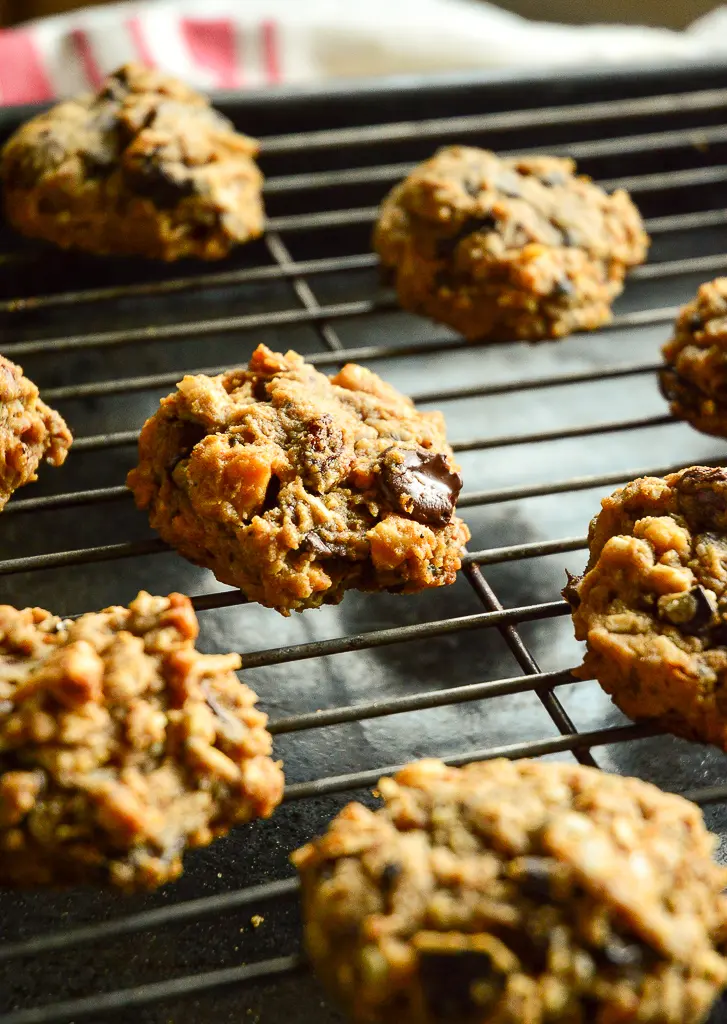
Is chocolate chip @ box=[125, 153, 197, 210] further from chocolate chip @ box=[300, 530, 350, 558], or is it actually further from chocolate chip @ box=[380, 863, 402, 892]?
chocolate chip @ box=[380, 863, 402, 892]

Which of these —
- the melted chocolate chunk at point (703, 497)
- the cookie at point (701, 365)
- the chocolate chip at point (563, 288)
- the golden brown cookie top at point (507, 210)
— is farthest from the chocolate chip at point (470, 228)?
the melted chocolate chunk at point (703, 497)

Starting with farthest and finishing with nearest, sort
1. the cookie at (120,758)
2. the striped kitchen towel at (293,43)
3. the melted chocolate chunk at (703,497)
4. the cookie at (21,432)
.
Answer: the striped kitchen towel at (293,43)
the cookie at (21,432)
the melted chocolate chunk at (703,497)
the cookie at (120,758)

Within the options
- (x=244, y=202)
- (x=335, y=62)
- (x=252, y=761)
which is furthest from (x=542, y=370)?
(x=252, y=761)

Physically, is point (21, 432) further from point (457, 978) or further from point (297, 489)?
point (457, 978)

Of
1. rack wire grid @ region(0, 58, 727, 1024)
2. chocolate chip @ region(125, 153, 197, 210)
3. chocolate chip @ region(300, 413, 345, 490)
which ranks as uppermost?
chocolate chip @ region(125, 153, 197, 210)

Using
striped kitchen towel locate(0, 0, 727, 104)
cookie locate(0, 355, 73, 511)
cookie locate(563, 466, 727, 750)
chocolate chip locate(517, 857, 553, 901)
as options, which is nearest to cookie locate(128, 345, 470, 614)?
cookie locate(0, 355, 73, 511)

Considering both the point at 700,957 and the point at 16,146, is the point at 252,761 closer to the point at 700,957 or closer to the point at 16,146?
the point at 700,957

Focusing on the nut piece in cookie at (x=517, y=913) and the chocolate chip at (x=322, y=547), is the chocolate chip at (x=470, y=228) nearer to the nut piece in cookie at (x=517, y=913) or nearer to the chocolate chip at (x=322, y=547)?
the chocolate chip at (x=322, y=547)
